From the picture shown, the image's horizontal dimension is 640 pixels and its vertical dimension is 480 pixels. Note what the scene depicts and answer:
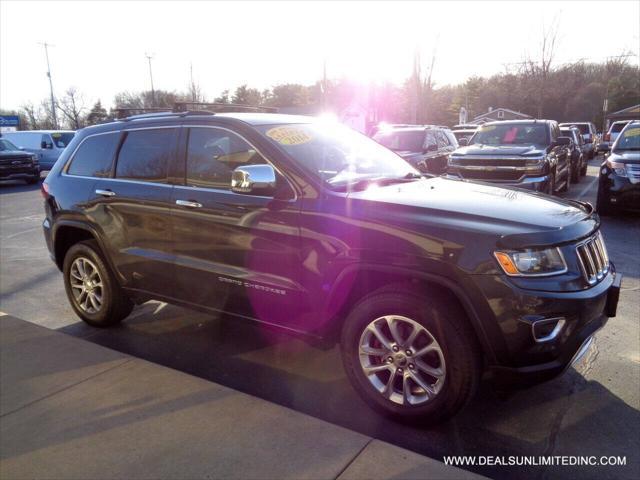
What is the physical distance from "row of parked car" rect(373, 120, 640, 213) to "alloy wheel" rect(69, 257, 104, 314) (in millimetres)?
5175

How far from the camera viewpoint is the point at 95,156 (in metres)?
4.64

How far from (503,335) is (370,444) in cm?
90

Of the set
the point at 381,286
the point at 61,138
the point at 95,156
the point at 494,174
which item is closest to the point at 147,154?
the point at 95,156

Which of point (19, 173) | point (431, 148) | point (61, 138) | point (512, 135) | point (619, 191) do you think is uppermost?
point (61, 138)

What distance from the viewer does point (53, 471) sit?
2.71m

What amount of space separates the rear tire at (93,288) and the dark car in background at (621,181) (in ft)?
27.0

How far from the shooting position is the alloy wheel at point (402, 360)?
2916 millimetres

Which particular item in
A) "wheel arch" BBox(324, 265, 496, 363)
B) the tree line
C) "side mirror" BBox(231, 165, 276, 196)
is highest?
the tree line

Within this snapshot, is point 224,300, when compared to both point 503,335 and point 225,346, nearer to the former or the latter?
point 225,346

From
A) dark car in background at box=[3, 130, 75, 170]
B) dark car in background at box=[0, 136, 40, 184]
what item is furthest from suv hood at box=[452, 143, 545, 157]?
dark car in background at box=[3, 130, 75, 170]

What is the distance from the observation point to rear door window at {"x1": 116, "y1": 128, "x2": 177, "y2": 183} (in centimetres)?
407

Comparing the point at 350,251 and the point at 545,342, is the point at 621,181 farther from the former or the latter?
the point at 350,251

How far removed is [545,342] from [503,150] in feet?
26.9

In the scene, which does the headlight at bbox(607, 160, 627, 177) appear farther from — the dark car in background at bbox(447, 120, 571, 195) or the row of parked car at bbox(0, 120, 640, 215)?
the dark car in background at bbox(447, 120, 571, 195)
